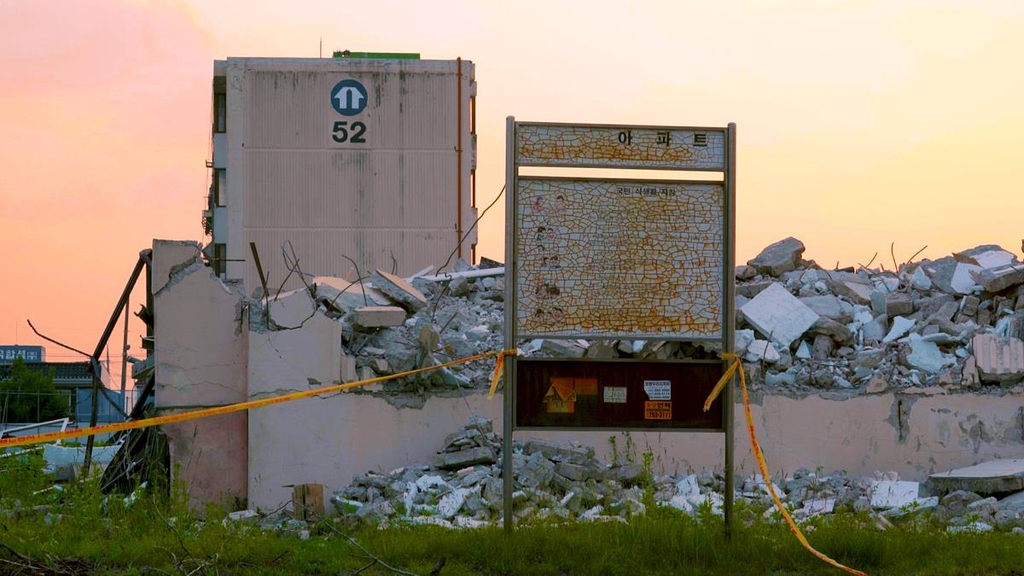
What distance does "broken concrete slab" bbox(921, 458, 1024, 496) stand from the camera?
39.1 ft

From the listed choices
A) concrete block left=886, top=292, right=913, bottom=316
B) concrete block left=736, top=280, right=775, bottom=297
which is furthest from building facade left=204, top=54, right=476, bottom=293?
concrete block left=886, top=292, right=913, bottom=316

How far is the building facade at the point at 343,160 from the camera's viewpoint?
39.8m

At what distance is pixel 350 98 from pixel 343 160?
6.48ft

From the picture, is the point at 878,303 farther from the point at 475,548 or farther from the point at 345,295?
the point at 475,548

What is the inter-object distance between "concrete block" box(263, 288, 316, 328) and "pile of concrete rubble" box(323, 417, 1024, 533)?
1.91 metres

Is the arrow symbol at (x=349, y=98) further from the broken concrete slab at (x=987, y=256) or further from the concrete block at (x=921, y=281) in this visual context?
the concrete block at (x=921, y=281)

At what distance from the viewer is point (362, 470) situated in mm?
13273

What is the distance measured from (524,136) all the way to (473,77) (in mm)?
33336

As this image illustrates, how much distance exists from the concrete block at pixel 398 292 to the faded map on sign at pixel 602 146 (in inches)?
262

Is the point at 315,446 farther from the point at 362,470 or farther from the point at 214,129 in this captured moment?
the point at 214,129

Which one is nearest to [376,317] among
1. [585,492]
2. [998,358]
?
[585,492]

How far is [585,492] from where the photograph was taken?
36.2 ft

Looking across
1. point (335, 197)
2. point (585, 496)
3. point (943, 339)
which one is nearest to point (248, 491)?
point (585, 496)

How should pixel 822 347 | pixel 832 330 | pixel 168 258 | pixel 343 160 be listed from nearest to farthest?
1. pixel 168 258
2. pixel 822 347
3. pixel 832 330
4. pixel 343 160
